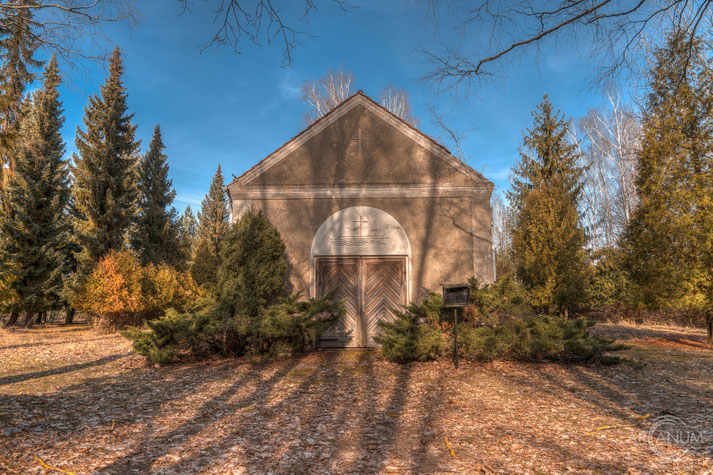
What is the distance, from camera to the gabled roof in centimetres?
1091

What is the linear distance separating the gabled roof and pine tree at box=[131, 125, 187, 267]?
Answer: 15.7 meters

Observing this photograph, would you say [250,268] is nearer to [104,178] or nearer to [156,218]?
[104,178]

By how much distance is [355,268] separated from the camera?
10859 mm

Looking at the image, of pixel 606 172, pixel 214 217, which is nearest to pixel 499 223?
pixel 606 172

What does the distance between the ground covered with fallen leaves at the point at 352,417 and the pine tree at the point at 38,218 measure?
11117 millimetres

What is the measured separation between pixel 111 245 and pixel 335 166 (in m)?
15.7

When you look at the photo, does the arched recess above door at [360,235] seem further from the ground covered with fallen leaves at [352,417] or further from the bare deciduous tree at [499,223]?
the bare deciduous tree at [499,223]

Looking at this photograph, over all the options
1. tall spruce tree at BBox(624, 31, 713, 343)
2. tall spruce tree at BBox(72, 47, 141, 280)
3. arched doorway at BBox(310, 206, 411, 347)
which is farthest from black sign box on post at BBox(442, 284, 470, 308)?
tall spruce tree at BBox(72, 47, 141, 280)

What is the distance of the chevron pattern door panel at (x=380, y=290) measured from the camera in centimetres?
1070

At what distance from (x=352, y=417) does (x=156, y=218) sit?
23.3 meters

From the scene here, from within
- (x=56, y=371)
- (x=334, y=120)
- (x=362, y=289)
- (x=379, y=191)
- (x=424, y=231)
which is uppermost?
(x=334, y=120)

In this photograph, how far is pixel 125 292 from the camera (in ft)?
51.7

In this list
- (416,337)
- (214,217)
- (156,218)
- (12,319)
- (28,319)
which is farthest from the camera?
(214,217)

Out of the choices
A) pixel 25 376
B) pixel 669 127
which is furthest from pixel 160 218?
pixel 669 127
